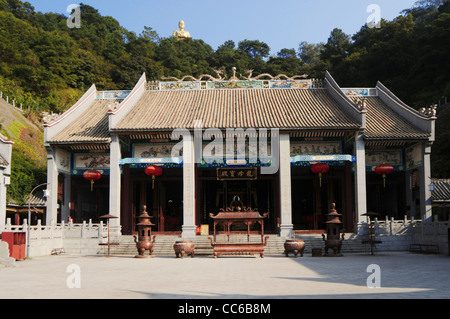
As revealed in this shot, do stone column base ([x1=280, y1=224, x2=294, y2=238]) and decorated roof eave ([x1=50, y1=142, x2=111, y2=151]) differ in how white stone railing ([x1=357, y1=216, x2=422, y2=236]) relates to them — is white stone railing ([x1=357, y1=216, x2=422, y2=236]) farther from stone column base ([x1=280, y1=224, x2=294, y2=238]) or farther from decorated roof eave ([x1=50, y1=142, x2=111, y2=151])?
decorated roof eave ([x1=50, y1=142, x2=111, y2=151])

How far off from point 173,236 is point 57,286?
42.2ft

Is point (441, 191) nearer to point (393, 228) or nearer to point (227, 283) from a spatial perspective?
point (393, 228)

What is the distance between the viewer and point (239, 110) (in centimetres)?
2516

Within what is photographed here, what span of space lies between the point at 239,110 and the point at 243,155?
2.69 meters

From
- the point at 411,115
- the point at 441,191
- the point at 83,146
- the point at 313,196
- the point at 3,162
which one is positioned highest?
the point at 411,115

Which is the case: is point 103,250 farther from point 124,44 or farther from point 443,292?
point 124,44

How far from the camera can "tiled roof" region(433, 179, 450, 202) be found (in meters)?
25.0

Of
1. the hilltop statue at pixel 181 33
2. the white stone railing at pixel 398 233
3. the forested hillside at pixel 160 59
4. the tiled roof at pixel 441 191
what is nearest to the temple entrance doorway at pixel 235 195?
the white stone railing at pixel 398 233

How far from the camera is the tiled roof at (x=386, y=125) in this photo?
22.7 metres

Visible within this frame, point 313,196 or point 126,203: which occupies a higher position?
point 313,196

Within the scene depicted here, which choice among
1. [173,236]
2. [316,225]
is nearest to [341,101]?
[316,225]

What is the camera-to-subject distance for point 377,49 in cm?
4650

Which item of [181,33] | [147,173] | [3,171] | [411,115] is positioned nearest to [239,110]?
[147,173]

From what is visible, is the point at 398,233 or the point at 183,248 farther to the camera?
the point at 398,233
